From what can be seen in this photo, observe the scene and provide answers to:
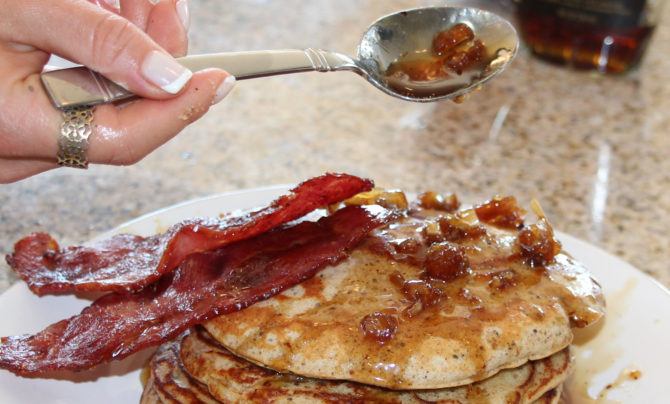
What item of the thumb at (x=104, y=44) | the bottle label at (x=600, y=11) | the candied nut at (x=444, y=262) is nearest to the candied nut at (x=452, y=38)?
the candied nut at (x=444, y=262)

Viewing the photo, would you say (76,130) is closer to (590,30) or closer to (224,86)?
(224,86)

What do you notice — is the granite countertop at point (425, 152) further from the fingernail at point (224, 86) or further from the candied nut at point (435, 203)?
the fingernail at point (224, 86)

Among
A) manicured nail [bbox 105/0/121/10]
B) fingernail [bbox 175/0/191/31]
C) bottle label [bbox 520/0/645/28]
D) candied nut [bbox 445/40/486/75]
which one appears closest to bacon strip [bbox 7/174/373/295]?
candied nut [bbox 445/40/486/75]

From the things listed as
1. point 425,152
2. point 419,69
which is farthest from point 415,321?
point 425,152

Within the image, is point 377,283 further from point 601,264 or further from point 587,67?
point 587,67

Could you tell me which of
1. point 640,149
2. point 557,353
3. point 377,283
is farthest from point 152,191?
point 640,149
